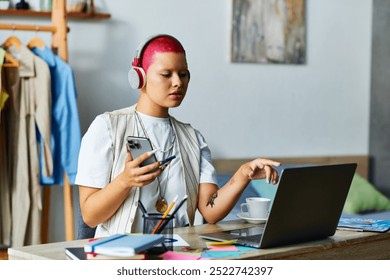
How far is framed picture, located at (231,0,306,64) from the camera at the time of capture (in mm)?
Answer: 4648

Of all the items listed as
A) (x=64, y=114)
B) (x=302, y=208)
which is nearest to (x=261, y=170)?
(x=302, y=208)

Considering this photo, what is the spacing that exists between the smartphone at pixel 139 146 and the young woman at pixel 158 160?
43 millimetres

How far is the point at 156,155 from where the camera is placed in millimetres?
2297

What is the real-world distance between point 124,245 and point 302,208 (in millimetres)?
534

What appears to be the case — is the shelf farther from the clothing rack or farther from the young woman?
the young woman

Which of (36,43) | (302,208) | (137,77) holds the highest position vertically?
(36,43)

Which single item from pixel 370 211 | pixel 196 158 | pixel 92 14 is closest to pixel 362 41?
pixel 370 211

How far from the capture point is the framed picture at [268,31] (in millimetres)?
4648

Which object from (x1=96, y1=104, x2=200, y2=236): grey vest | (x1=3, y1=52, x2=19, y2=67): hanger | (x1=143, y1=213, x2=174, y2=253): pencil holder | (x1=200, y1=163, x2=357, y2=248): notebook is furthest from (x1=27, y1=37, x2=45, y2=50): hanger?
(x1=143, y1=213, x2=174, y2=253): pencil holder

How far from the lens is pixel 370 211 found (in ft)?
14.4

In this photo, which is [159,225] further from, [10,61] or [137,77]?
[10,61]

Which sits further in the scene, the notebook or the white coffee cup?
the white coffee cup

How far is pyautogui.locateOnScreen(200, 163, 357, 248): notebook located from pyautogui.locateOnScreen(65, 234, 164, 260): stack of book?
296 mm

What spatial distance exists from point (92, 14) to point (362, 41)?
6.74ft
